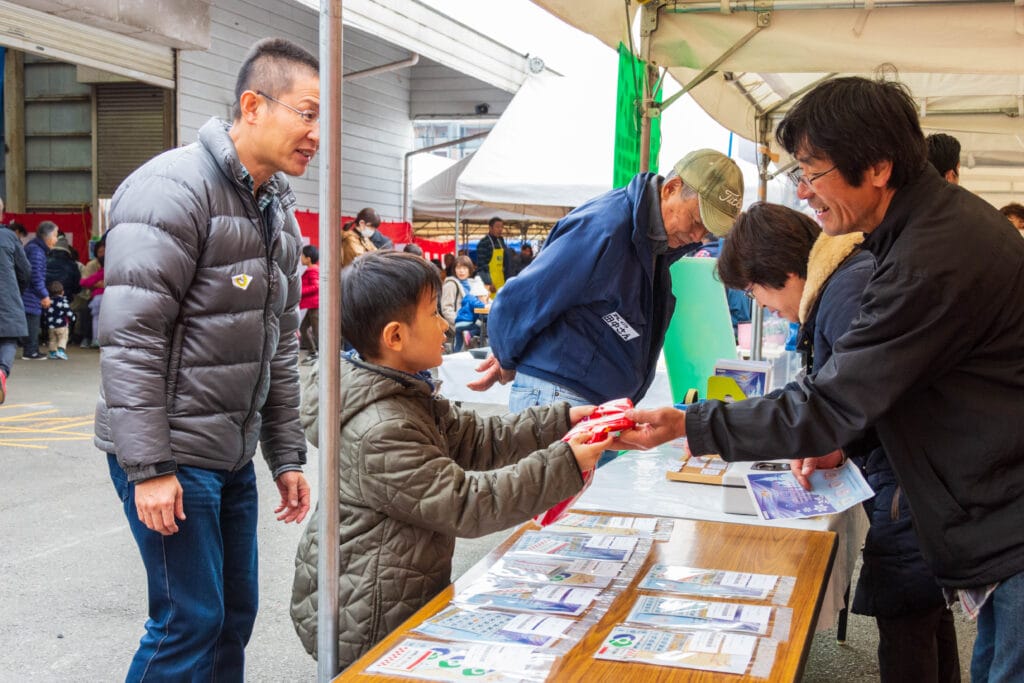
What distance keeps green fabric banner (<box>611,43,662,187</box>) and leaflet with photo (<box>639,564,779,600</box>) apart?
5.98ft

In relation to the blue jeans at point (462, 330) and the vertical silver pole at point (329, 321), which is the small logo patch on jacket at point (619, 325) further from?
the blue jeans at point (462, 330)

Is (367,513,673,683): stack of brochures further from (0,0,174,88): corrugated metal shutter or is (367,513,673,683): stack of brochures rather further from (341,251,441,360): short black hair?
(0,0,174,88): corrugated metal shutter

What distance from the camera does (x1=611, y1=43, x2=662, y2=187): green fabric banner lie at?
3644 mm

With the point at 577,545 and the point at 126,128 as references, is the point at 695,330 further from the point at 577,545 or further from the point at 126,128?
the point at 126,128

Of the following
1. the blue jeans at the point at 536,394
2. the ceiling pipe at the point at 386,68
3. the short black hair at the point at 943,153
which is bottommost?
the blue jeans at the point at 536,394

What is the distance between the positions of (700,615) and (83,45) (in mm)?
12736

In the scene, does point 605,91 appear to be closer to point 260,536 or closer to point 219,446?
point 260,536

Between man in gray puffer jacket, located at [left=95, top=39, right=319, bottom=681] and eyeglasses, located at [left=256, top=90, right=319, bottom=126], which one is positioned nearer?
man in gray puffer jacket, located at [left=95, top=39, right=319, bottom=681]

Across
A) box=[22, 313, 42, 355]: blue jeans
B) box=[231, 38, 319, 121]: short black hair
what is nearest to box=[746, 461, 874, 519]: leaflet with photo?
box=[231, 38, 319, 121]: short black hair

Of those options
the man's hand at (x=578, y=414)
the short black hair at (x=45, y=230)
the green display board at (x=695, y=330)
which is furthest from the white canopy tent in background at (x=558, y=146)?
the man's hand at (x=578, y=414)

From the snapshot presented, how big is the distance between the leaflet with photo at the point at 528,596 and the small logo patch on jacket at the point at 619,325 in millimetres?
1163

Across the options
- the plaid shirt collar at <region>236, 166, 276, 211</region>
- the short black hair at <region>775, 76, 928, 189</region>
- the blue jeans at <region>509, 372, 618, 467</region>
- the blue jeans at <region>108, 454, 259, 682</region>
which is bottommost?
the blue jeans at <region>108, 454, 259, 682</region>

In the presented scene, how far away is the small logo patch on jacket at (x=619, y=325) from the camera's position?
302 centimetres

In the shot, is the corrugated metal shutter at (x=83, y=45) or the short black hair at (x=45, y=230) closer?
the corrugated metal shutter at (x=83, y=45)
